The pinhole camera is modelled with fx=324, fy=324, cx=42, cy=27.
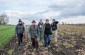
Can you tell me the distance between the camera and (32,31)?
21.3 m

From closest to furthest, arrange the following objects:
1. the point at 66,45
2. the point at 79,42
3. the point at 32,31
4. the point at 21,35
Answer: the point at 32,31
the point at 21,35
the point at 66,45
the point at 79,42

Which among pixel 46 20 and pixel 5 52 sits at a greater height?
pixel 46 20

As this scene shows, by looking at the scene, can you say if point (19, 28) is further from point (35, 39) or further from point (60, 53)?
point (60, 53)

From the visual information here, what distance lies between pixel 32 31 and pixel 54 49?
7.68 ft

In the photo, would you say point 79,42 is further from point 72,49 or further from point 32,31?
point 32,31

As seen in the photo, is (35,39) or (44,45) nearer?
(35,39)

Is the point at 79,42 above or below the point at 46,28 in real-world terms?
below

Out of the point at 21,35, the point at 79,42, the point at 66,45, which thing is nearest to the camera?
the point at 21,35

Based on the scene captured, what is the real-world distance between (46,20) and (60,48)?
262 centimetres

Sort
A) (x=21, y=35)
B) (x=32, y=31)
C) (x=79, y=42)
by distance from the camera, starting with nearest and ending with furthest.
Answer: (x=32, y=31), (x=21, y=35), (x=79, y=42)

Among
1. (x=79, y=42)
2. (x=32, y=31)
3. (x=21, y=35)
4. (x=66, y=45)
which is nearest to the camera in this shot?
(x=32, y=31)

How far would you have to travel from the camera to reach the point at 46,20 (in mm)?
21891

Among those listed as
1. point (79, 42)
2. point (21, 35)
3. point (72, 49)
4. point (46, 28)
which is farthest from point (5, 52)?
point (79, 42)

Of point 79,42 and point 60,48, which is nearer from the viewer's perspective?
point 60,48
